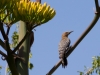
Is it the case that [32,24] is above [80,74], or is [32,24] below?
above

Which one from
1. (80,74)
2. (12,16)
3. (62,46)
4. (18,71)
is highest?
(12,16)

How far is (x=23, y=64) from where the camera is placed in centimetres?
153

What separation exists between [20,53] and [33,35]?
0.16 m

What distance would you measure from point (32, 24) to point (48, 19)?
83mm

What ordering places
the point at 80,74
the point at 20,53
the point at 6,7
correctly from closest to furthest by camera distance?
1. the point at 6,7
2. the point at 20,53
3. the point at 80,74

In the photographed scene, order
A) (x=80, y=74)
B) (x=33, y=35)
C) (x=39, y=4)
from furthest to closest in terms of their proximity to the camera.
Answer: (x=80, y=74), (x=33, y=35), (x=39, y=4)

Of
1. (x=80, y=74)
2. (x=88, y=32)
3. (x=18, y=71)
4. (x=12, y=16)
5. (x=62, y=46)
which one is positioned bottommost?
(x=80, y=74)

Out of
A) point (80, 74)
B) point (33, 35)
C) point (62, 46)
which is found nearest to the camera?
point (33, 35)

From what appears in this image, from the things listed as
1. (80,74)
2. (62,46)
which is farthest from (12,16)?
(80,74)

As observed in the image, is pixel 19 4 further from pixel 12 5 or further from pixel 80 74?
pixel 80 74

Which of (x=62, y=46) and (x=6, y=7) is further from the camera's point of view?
(x=62, y=46)

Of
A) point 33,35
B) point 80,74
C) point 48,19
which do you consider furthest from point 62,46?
point 48,19

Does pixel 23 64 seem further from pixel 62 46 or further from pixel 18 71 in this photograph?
pixel 62 46

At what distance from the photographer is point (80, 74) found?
4.47 metres
